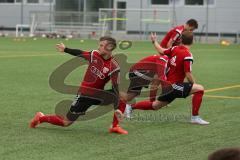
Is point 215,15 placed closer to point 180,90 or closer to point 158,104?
point 158,104

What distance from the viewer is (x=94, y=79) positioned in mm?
8156

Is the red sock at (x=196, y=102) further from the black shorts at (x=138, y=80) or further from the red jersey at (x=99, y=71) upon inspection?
the red jersey at (x=99, y=71)

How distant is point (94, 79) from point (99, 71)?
0.49 ft

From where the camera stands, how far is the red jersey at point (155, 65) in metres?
10.2

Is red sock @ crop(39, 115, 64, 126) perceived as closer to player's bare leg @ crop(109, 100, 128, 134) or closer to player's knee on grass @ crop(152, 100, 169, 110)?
player's bare leg @ crop(109, 100, 128, 134)

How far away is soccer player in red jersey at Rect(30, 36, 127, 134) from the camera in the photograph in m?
8.05

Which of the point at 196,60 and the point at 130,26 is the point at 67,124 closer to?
the point at 196,60

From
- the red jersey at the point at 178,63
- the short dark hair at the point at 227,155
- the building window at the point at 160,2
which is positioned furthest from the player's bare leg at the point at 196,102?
the building window at the point at 160,2

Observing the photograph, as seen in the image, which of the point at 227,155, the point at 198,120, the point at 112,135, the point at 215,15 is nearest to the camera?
the point at 227,155

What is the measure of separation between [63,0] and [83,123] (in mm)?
35294

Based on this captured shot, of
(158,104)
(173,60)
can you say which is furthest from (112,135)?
(173,60)

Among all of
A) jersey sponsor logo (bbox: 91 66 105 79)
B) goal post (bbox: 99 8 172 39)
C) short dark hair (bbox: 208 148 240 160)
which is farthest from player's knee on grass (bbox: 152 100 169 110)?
goal post (bbox: 99 8 172 39)

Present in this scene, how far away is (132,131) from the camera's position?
8.23 m

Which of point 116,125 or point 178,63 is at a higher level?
point 178,63
